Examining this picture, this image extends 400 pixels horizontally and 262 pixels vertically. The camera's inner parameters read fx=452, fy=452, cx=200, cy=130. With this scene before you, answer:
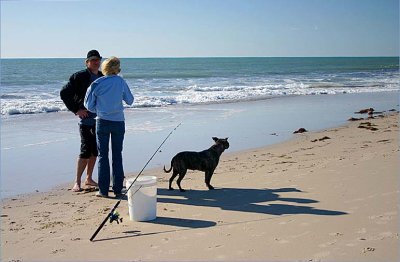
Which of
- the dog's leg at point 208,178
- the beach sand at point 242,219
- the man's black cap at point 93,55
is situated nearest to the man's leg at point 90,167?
the beach sand at point 242,219

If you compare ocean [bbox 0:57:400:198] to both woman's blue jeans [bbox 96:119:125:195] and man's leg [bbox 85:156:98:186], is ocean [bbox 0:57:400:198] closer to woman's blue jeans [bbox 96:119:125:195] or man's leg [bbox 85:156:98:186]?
man's leg [bbox 85:156:98:186]

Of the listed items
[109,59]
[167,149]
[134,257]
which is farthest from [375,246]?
[167,149]

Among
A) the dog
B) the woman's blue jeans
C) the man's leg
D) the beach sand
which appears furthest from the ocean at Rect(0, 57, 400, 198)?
the beach sand

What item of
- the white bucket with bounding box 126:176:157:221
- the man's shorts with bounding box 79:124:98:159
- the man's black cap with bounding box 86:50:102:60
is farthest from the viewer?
the man's shorts with bounding box 79:124:98:159

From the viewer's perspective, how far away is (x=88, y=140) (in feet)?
20.1

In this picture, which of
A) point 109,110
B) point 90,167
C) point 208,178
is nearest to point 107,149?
point 109,110

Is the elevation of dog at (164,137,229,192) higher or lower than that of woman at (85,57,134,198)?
lower

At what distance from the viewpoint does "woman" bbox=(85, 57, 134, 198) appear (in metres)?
5.41

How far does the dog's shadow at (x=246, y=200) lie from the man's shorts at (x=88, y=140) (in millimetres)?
1089

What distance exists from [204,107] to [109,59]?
11.8 m

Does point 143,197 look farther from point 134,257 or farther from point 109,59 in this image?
point 109,59

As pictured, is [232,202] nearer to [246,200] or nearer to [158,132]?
[246,200]

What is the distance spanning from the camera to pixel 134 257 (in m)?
3.71

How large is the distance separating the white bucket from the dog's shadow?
2.48 feet
